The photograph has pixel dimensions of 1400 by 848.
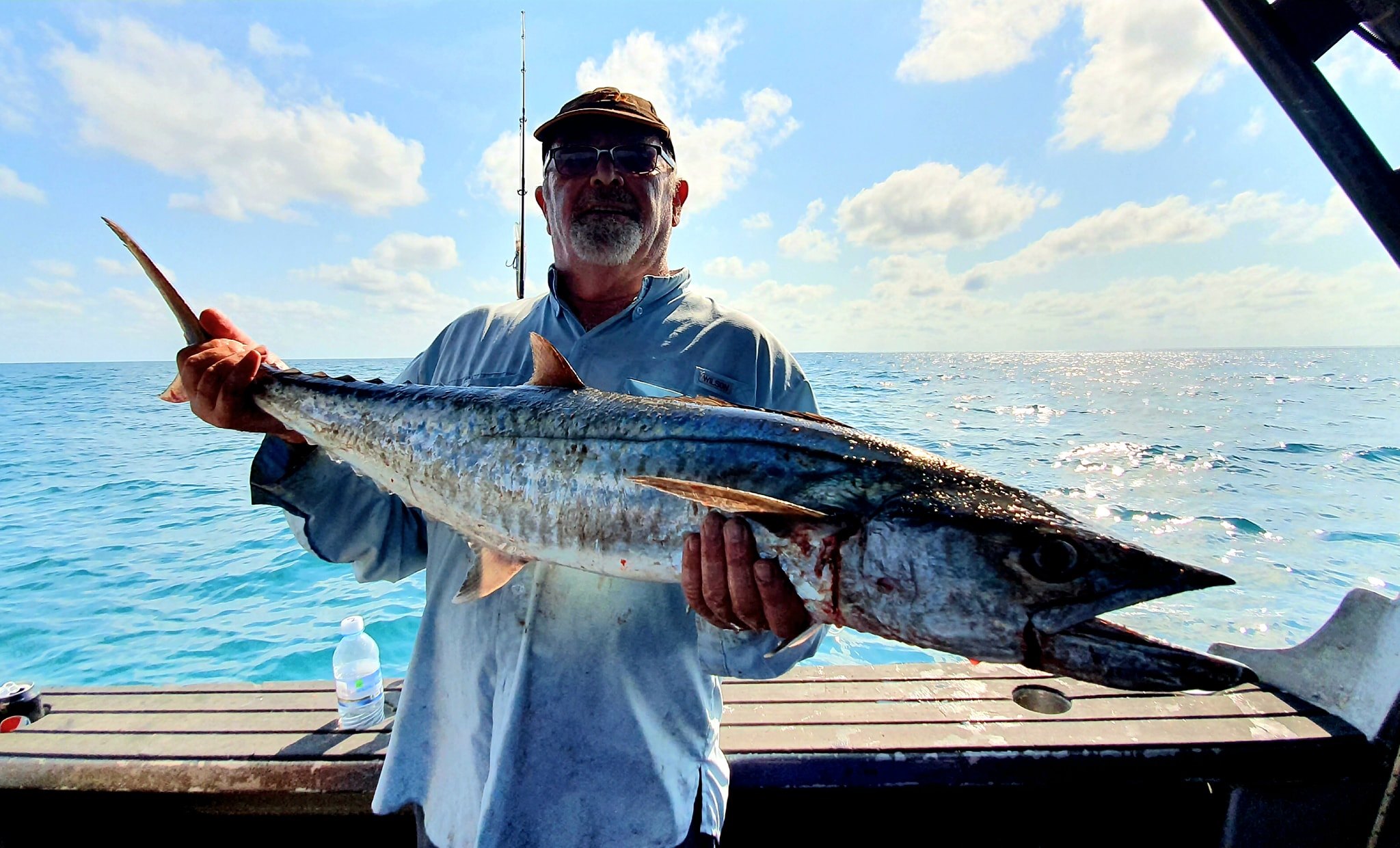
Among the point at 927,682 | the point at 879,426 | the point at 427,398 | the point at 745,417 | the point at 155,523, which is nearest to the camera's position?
the point at 745,417

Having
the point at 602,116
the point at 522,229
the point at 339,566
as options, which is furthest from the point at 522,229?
the point at 339,566

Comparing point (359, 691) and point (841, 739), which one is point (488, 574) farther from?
point (841, 739)

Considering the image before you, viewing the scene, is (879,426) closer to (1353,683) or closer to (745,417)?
(1353,683)

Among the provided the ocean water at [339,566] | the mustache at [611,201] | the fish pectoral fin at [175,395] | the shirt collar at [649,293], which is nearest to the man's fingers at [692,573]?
the shirt collar at [649,293]

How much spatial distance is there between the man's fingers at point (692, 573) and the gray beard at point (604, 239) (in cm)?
116

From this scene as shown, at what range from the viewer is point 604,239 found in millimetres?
2305

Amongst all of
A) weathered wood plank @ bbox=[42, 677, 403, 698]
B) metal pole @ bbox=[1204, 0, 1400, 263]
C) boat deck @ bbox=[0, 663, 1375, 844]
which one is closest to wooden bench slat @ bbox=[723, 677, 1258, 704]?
boat deck @ bbox=[0, 663, 1375, 844]

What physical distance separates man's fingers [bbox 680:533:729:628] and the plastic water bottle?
5.86 feet

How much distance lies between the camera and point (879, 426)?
19.6m

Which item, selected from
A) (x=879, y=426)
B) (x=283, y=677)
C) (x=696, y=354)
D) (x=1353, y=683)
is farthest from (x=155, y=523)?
(x=879, y=426)

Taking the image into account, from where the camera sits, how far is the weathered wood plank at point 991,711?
8.87 feet

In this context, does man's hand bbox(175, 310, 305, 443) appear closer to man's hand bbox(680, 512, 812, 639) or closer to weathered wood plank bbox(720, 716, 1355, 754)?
man's hand bbox(680, 512, 812, 639)

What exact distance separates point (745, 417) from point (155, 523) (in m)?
14.0

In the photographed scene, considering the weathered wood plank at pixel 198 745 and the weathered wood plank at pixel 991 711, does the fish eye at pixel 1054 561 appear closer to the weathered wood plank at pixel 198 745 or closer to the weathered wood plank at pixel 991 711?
the weathered wood plank at pixel 991 711
